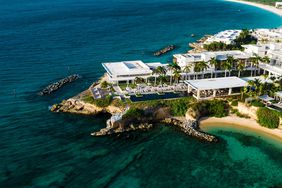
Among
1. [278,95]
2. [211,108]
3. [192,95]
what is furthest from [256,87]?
[192,95]

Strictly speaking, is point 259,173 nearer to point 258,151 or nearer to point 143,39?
point 258,151

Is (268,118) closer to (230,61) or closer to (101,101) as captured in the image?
(230,61)

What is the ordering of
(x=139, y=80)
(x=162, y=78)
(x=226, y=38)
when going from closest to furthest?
(x=162, y=78) → (x=139, y=80) → (x=226, y=38)

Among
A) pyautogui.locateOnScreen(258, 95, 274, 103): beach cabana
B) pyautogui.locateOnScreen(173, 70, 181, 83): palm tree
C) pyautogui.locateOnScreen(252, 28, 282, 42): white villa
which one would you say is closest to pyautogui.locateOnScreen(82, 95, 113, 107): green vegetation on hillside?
pyautogui.locateOnScreen(173, 70, 181, 83): palm tree

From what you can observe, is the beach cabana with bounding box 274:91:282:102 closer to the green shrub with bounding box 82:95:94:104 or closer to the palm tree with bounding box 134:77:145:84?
the palm tree with bounding box 134:77:145:84

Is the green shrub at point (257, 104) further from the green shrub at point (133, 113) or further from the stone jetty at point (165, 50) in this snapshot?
the stone jetty at point (165, 50)

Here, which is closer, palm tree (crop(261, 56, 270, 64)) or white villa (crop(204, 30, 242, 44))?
palm tree (crop(261, 56, 270, 64))

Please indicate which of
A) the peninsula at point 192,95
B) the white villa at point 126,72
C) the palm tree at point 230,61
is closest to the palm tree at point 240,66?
the peninsula at point 192,95
